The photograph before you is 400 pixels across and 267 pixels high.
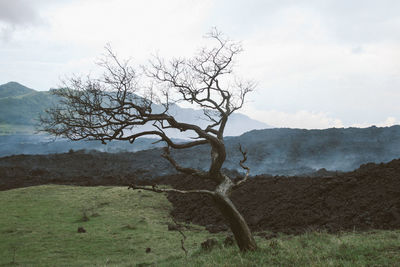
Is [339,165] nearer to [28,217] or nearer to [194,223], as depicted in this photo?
[194,223]

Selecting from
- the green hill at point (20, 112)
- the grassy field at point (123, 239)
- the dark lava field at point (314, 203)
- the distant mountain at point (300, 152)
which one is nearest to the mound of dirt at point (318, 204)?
the dark lava field at point (314, 203)

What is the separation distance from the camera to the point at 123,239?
1455 cm

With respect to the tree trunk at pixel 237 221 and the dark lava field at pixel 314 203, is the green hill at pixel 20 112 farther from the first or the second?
the tree trunk at pixel 237 221

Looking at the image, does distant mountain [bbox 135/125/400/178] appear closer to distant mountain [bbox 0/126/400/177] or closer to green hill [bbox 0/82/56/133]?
distant mountain [bbox 0/126/400/177]

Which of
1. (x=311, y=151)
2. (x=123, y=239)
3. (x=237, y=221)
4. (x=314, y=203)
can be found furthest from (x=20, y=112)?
(x=237, y=221)

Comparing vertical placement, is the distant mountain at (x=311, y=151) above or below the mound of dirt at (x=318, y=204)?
above

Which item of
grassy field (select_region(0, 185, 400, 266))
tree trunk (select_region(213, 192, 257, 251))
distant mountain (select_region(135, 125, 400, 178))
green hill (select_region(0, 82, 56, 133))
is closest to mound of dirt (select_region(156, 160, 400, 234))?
Answer: grassy field (select_region(0, 185, 400, 266))

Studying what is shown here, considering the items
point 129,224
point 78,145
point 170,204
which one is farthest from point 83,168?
point 78,145

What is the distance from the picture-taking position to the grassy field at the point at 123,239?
791cm

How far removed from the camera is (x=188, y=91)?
37.1ft

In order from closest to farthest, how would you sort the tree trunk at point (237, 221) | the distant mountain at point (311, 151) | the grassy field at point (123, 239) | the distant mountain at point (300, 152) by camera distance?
the grassy field at point (123, 239) → the tree trunk at point (237, 221) → the distant mountain at point (311, 151) → the distant mountain at point (300, 152)

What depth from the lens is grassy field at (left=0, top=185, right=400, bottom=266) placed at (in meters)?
7.91

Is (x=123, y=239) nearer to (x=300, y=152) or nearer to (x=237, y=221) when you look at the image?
(x=237, y=221)

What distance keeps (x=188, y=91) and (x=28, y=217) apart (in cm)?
1362
